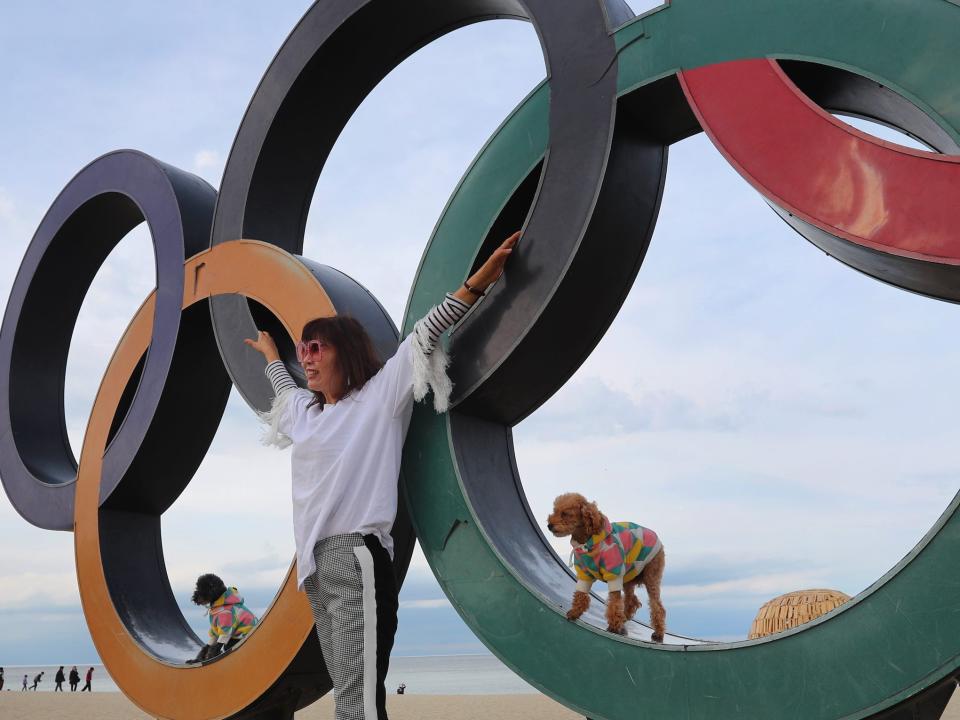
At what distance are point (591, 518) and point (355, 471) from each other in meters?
1.00

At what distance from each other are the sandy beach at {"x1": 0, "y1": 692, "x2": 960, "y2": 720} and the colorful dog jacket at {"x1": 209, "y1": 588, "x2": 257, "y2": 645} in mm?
4405

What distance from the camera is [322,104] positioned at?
6094mm

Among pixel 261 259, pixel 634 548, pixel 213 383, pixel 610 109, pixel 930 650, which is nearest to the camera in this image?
pixel 930 650

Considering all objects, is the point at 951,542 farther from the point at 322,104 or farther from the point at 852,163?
the point at 322,104

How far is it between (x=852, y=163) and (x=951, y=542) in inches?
53.2

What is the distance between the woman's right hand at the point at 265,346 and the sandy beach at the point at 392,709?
6.13 meters

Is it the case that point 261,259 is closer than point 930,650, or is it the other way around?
point 930,650

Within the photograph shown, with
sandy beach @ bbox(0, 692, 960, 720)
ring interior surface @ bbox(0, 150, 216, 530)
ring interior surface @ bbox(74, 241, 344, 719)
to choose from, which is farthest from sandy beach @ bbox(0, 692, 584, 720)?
ring interior surface @ bbox(74, 241, 344, 719)

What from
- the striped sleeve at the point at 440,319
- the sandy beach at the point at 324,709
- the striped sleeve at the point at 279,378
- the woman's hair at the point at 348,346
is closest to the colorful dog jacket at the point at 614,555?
the striped sleeve at the point at 440,319

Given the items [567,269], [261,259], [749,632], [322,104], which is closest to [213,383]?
[261,259]

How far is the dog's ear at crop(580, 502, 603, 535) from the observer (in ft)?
13.5

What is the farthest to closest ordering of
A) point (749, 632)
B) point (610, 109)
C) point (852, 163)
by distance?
point (749, 632) → point (610, 109) → point (852, 163)

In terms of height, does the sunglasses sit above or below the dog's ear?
above

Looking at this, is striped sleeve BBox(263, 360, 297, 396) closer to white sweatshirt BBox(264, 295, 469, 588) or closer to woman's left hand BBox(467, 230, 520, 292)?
white sweatshirt BBox(264, 295, 469, 588)
